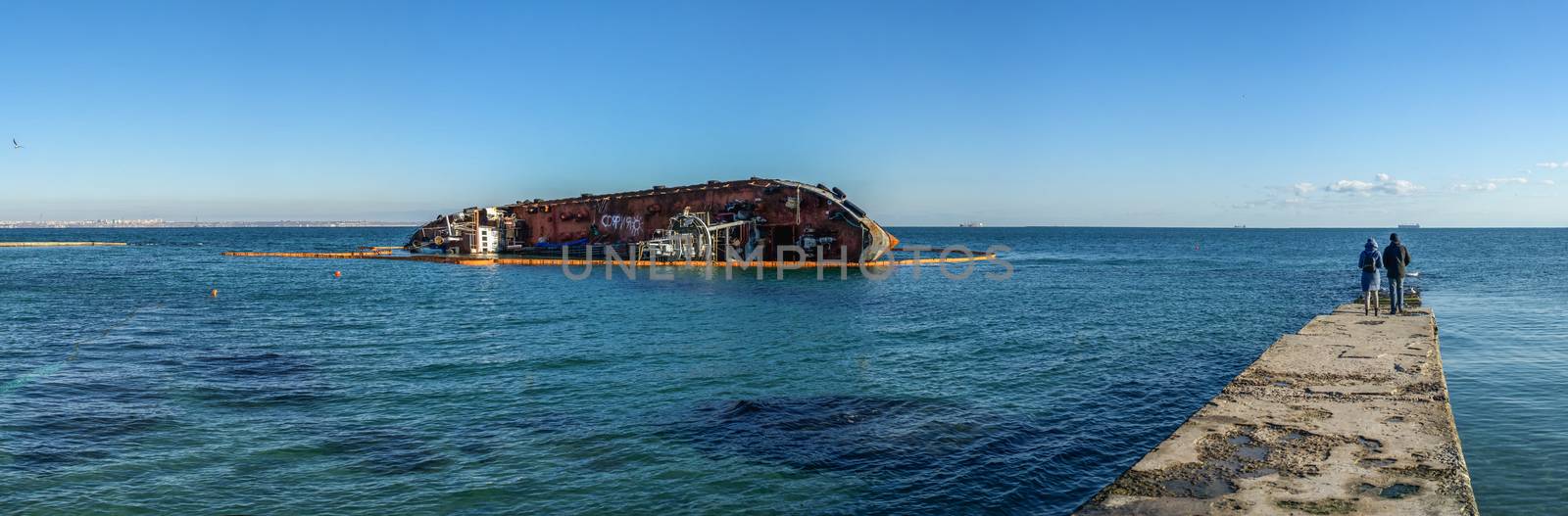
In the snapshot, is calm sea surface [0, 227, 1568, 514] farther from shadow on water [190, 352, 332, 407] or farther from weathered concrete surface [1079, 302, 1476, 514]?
weathered concrete surface [1079, 302, 1476, 514]

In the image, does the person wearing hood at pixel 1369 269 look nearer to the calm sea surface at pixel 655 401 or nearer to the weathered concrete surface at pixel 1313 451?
the calm sea surface at pixel 655 401

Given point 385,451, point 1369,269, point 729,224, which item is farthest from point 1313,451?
point 729,224

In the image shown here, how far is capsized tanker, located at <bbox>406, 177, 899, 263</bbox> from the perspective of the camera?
5909cm

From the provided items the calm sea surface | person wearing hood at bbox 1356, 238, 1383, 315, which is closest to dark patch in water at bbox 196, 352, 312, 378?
the calm sea surface

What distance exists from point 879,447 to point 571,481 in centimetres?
469

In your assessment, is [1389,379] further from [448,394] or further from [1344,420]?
[448,394]

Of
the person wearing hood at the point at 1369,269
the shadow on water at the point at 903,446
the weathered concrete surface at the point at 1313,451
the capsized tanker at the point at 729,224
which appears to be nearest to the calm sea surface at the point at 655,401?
the shadow on water at the point at 903,446

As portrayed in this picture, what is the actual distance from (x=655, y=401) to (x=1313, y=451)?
36.5 feet

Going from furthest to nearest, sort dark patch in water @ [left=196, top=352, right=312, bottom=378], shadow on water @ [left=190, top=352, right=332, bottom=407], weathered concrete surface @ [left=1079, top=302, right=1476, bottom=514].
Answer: dark patch in water @ [left=196, top=352, right=312, bottom=378]
shadow on water @ [left=190, top=352, right=332, bottom=407]
weathered concrete surface @ [left=1079, top=302, right=1476, bottom=514]

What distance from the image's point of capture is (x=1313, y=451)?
31.5ft

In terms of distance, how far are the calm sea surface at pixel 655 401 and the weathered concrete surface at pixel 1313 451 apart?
1.18 meters

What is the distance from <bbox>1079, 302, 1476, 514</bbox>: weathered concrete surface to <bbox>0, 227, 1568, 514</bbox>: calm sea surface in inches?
46.5

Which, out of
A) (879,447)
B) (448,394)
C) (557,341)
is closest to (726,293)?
→ (557,341)

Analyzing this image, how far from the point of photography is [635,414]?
1552 centimetres
